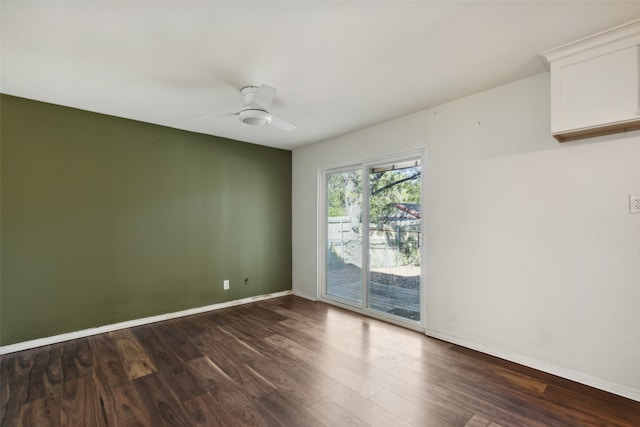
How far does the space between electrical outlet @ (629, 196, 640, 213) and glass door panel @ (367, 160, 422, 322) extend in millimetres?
1653

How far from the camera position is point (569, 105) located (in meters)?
2.06

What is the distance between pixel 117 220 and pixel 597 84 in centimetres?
450

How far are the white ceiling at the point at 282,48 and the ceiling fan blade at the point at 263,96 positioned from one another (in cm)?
17

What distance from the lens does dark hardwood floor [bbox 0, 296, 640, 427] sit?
1850mm

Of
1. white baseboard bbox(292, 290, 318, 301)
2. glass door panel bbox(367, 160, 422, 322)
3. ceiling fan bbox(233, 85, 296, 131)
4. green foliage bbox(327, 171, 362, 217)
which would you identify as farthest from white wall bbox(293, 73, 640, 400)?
white baseboard bbox(292, 290, 318, 301)

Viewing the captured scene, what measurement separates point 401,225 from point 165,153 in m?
3.08

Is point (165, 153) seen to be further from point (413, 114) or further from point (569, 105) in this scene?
point (569, 105)

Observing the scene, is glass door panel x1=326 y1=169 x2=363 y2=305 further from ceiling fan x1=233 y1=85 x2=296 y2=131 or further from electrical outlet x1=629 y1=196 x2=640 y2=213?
electrical outlet x1=629 y1=196 x2=640 y2=213

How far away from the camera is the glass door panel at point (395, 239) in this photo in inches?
133

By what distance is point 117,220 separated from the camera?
335 centimetres

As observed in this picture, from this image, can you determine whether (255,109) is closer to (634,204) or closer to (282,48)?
(282,48)

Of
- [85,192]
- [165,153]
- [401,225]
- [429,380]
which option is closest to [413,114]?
[401,225]

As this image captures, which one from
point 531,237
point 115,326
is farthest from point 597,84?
point 115,326

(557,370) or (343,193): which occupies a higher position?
(343,193)
